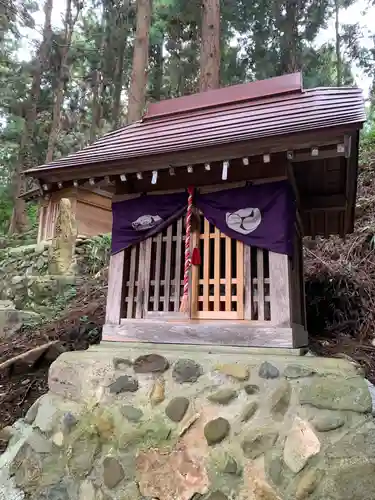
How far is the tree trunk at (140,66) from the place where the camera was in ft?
31.0

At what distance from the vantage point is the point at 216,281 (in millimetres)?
4332

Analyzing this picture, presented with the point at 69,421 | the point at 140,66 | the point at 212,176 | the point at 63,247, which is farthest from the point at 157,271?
the point at 140,66

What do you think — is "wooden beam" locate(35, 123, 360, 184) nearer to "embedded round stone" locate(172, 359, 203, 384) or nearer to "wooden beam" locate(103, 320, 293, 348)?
"wooden beam" locate(103, 320, 293, 348)

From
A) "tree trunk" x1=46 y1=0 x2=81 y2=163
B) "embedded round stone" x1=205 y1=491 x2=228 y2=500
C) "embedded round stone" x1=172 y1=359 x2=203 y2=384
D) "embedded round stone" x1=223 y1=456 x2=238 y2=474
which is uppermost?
"tree trunk" x1=46 y1=0 x2=81 y2=163

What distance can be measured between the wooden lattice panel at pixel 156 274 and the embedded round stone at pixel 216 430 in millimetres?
1329

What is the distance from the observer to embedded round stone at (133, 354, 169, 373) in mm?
3924

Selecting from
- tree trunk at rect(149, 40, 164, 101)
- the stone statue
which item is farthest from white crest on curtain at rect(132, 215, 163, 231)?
tree trunk at rect(149, 40, 164, 101)

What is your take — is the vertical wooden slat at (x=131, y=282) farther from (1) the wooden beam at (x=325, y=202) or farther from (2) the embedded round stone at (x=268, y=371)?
(1) the wooden beam at (x=325, y=202)

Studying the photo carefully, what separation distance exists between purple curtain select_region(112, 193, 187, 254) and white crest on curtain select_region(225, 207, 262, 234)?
1.92 feet

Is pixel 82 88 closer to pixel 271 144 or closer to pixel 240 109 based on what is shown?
pixel 240 109

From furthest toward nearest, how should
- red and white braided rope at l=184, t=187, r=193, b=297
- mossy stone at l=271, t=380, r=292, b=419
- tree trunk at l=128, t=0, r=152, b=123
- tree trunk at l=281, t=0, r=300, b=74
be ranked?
tree trunk at l=281, t=0, r=300, b=74, tree trunk at l=128, t=0, r=152, b=123, red and white braided rope at l=184, t=187, r=193, b=297, mossy stone at l=271, t=380, r=292, b=419

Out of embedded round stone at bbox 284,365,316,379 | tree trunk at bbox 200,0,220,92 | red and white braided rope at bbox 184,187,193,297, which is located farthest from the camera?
tree trunk at bbox 200,0,220,92

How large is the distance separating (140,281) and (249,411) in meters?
1.91

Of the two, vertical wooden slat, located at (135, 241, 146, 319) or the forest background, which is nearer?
vertical wooden slat, located at (135, 241, 146, 319)
